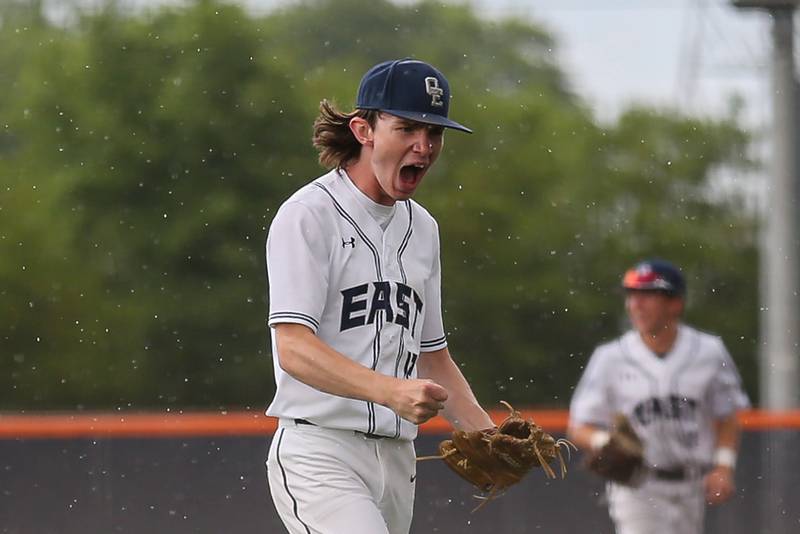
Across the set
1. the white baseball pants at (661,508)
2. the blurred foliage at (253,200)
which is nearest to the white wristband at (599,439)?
the white baseball pants at (661,508)

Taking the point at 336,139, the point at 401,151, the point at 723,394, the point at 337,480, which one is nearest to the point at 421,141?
the point at 401,151

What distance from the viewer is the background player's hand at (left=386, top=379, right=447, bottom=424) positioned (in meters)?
2.82

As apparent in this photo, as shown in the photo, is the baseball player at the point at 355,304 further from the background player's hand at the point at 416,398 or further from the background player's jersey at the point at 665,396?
the background player's jersey at the point at 665,396

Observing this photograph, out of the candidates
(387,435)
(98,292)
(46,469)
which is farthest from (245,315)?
(387,435)

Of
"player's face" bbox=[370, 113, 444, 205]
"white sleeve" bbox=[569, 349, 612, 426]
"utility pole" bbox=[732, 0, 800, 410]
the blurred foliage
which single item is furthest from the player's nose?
the blurred foliage

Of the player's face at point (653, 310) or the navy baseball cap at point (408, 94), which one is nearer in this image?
the navy baseball cap at point (408, 94)

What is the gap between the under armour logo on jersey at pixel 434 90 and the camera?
3211 mm

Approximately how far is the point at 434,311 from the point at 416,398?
722 mm

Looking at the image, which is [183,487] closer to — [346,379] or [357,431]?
[357,431]

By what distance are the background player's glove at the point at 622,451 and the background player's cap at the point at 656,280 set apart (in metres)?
0.53

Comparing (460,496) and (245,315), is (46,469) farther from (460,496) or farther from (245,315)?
(245,315)

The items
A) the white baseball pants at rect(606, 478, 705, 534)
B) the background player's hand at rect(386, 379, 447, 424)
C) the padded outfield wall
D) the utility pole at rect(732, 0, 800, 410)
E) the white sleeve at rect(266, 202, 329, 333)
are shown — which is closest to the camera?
the background player's hand at rect(386, 379, 447, 424)

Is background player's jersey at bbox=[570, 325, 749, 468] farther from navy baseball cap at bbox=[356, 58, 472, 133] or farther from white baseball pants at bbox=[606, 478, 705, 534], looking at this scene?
navy baseball cap at bbox=[356, 58, 472, 133]

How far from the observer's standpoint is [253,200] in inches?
465
